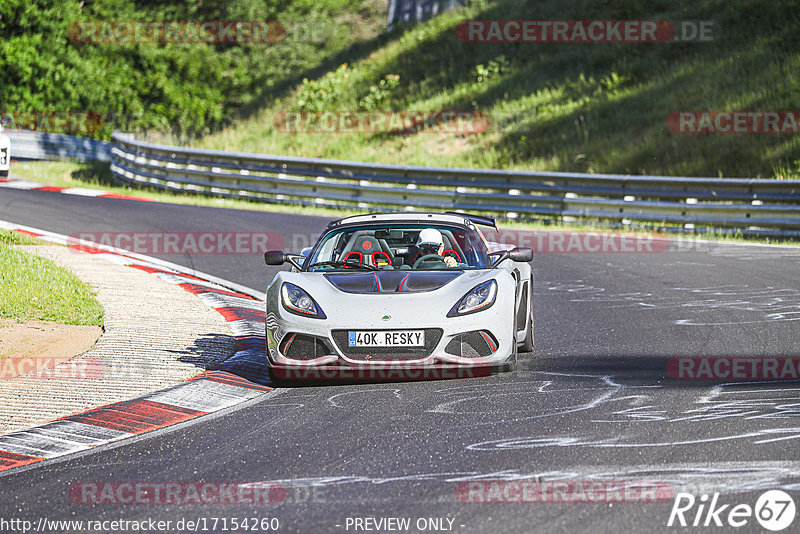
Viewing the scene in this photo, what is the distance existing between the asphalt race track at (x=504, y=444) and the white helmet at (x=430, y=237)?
125 cm

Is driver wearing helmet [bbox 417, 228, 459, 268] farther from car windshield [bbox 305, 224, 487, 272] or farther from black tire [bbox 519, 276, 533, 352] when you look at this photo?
black tire [bbox 519, 276, 533, 352]

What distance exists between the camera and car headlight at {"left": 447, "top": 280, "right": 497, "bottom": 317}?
7.44 meters

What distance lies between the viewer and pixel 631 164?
2414 cm

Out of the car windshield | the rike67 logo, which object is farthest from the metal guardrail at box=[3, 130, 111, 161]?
the rike67 logo

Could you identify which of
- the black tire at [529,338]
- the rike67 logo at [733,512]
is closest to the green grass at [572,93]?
the black tire at [529,338]

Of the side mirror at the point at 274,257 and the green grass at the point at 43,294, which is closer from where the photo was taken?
the side mirror at the point at 274,257

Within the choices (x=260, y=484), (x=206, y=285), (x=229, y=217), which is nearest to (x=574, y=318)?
(x=206, y=285)

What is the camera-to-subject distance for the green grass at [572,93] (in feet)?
79.5

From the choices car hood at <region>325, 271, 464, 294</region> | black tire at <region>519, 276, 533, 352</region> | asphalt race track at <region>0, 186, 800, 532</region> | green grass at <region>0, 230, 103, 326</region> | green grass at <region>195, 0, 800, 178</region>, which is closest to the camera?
asphalt race track at <region>0, 186, 800, 532</region>

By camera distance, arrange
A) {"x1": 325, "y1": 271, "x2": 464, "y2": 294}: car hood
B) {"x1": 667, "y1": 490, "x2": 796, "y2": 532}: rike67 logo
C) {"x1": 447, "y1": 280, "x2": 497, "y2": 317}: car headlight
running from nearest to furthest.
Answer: {"x1": 667, "y1": 490, "x2": 796, "y2": 532}: rike67 logo → {"x1": 447, "y1": 280, "x2": 497, "y2": 317}: car headlight → {"x1": 325, "y1": 271, "x2": 464, "y2": 294}: car hood

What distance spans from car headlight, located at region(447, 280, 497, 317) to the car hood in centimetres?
23

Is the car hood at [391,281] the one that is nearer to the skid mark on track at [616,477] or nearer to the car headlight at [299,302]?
the car headlight at [299,302]

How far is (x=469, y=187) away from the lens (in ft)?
71.7

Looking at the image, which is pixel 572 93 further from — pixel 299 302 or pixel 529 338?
pixel 299 302
